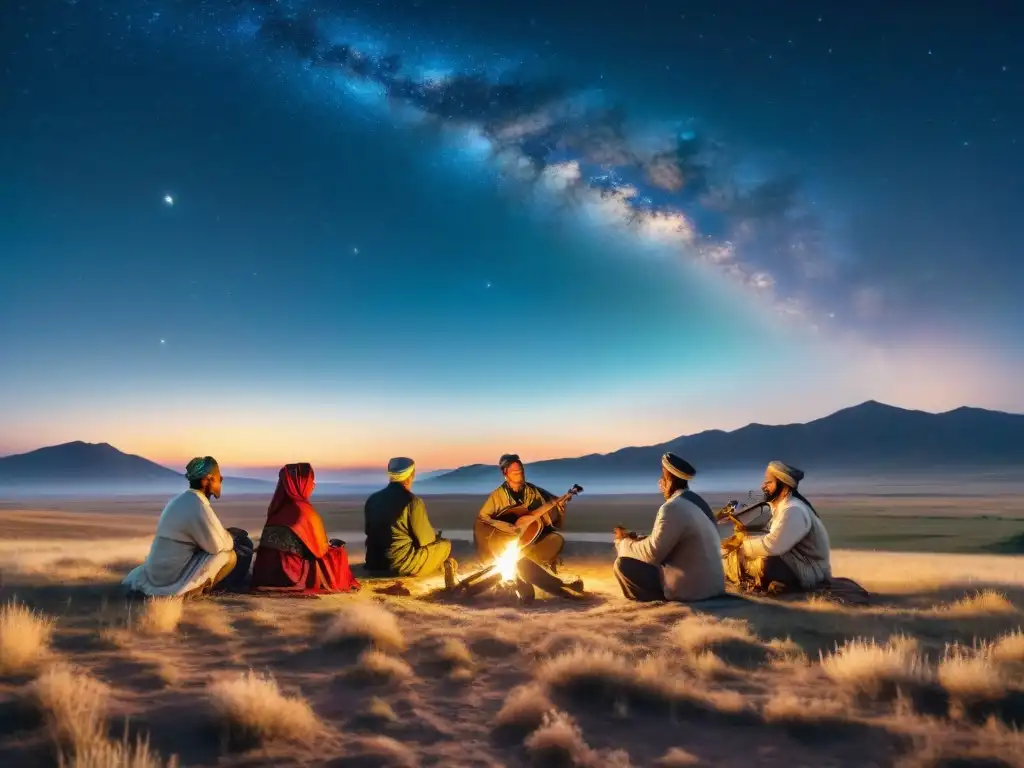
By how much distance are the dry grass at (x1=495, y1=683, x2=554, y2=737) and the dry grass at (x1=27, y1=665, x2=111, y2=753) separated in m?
2.47

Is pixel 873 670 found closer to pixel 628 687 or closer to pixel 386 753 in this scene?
pixel 628 687

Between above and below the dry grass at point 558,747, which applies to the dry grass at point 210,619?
above

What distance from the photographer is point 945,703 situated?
509cm

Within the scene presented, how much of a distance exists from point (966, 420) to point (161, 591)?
18802 cm

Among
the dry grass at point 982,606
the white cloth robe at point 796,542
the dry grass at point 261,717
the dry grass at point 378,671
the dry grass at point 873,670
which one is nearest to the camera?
the dry grass at point 261,717

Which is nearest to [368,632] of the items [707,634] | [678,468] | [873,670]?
[707,634]

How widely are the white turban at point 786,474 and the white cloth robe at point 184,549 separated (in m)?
6.92

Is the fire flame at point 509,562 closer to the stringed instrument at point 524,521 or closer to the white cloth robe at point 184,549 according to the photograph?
the stringed instrument at point 524,521

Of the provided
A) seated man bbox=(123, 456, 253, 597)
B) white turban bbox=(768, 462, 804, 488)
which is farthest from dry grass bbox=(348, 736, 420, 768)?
white turban bbox=(768, 462, 804, 488)

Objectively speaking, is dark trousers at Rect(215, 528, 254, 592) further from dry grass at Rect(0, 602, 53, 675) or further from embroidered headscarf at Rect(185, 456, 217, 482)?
dry grass at Rect(0, 602, 53, 675)

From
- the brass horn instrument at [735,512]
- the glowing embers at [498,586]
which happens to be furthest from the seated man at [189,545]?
the brass horn instrument at [735,512]

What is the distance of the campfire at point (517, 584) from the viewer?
949 cm

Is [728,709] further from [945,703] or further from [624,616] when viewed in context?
[624,616]

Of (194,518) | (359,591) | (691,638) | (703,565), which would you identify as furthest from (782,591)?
(194,518)
